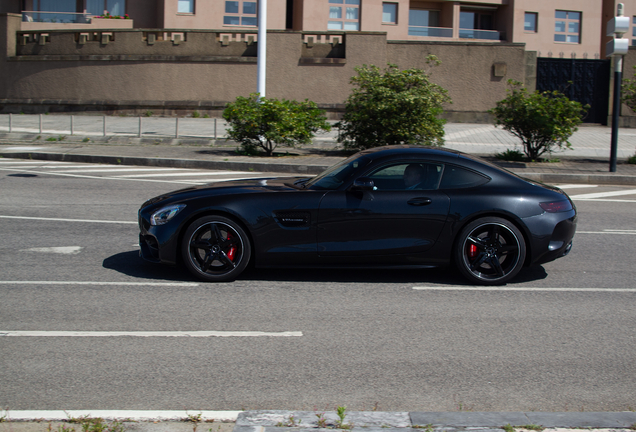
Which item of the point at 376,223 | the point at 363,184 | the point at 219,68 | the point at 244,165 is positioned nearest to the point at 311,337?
the point at 376,223

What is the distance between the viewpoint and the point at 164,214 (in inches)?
259

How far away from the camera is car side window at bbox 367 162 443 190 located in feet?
21.9

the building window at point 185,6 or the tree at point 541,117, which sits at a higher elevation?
the building window at point 185,6

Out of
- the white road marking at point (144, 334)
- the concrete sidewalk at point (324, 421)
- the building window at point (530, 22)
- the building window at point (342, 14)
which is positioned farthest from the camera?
the building window at point (530, 22)

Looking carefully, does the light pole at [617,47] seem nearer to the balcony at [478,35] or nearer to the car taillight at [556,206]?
the car taillight at [556,206]

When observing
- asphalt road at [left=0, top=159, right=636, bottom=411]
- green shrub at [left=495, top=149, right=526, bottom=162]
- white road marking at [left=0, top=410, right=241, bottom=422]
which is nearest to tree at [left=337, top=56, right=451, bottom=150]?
green shrub at [left=495, top=149, right=526, bottom=162]

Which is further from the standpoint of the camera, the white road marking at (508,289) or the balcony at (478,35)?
the balcony at (478,35)

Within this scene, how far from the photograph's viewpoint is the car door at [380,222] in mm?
6508

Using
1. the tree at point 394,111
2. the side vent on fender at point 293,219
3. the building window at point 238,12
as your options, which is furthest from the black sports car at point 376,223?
the building window at point 238,12

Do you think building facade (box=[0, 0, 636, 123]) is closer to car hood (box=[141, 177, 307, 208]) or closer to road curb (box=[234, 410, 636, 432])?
car hood (box=[141, 177, 307, 208])

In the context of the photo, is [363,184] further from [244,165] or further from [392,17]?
[392,17]

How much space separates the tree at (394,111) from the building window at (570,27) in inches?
1390

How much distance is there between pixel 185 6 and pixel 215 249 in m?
38.5

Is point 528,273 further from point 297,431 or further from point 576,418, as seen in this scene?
point 297,431
